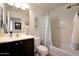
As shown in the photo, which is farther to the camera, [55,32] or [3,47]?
[55,32]

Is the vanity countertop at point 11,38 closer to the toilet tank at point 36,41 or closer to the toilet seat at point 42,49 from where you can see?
the toilet tank at point 36,41

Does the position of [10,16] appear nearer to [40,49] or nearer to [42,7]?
[42,7]

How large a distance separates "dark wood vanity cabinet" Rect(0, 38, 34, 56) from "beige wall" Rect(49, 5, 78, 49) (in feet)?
1.15

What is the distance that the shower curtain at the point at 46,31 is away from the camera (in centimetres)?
144

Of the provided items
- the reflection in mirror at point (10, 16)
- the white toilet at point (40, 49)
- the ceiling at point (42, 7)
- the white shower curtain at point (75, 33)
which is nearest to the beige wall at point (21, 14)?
the reflection in mirror at point (10, 16)

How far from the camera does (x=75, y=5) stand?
1.36m

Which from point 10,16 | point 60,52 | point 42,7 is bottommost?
point 60,52

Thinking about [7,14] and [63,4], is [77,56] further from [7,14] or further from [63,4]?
[7,14]

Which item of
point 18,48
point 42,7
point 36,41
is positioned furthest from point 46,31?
point 18,48

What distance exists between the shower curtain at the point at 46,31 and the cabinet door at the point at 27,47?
177 mm

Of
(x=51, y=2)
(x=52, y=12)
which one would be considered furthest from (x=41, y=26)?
(x=51, y=2)

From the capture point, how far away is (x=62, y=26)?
1441 mm

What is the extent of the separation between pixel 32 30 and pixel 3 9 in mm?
474

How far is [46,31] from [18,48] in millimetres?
456
